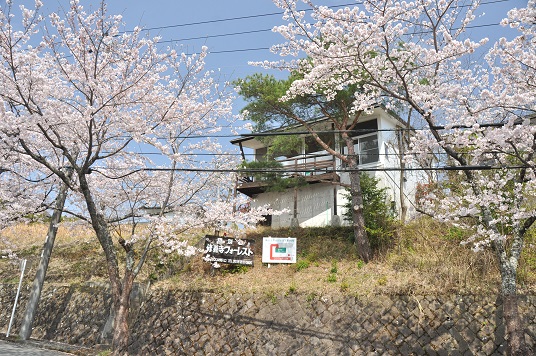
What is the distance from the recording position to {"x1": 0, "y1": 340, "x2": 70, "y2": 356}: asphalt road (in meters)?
10.1

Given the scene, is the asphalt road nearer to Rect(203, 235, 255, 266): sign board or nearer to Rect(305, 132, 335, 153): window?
Rect(203, 235, 255, 266): sign board

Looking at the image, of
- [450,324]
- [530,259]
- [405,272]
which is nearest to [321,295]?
[405,272]

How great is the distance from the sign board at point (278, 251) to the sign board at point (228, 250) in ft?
1.93

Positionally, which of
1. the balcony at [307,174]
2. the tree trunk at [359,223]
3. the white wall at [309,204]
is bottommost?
the tree trunk at [359,223]

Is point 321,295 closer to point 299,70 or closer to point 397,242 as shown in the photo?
point 397,242

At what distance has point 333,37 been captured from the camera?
760cm

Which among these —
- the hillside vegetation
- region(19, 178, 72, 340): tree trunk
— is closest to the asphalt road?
region(19, 178, 72, 340): tree trunk

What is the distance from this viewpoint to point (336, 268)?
12.8 meters

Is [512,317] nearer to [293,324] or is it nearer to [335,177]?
[293,324]

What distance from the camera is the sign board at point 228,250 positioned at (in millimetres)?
13414

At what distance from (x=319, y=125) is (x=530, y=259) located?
964cm

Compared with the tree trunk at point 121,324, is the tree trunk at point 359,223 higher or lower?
higher

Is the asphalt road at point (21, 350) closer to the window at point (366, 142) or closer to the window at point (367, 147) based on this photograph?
the window at point (366, 142)

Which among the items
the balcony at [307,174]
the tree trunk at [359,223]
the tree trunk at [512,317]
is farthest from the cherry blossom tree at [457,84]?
the balcony at [307,174]
